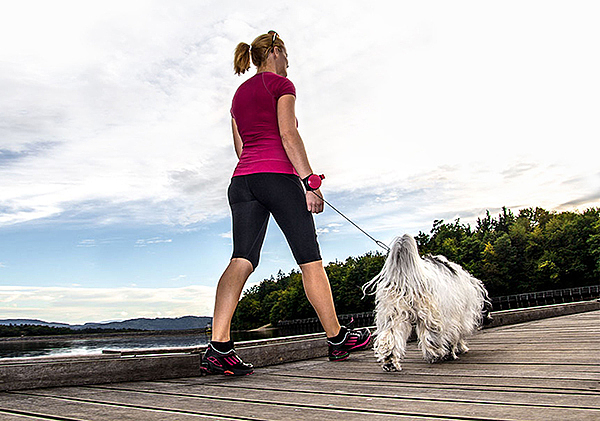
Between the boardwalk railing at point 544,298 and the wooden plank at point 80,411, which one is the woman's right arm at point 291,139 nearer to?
the wooden plank at point 80,411

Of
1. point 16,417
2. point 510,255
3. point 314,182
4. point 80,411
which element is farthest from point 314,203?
point 510,255

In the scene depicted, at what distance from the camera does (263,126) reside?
378 centimetres

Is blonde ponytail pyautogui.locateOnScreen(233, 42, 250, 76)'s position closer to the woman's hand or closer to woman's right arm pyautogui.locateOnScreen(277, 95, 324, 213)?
woman's right arm pyautogui.locateOnScreen(277, 95, 324, 213)

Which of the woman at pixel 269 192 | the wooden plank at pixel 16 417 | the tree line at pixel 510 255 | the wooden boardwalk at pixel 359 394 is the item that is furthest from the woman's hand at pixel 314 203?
the tree line at pixel 510 255

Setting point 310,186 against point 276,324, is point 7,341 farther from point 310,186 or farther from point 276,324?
point 310,186

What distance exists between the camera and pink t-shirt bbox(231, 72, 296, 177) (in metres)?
3.73

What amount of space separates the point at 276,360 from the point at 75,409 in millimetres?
1879

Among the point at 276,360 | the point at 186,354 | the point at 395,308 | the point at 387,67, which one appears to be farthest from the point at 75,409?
the point at 387,67

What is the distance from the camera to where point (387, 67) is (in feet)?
66.2

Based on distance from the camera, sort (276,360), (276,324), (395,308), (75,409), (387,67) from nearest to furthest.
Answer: (75,409), (395,308), (276,360), (387,67), (276,324)

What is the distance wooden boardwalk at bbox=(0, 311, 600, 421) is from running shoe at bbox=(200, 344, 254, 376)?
6 cm

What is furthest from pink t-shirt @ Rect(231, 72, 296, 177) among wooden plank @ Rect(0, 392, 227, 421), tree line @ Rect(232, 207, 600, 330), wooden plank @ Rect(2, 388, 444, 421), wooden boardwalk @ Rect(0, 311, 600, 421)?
tree line @ Rect(232, 207, 600, 330)

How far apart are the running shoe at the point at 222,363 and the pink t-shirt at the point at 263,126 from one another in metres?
1.21

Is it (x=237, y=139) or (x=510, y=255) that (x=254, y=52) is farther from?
(x=510, y=255)
